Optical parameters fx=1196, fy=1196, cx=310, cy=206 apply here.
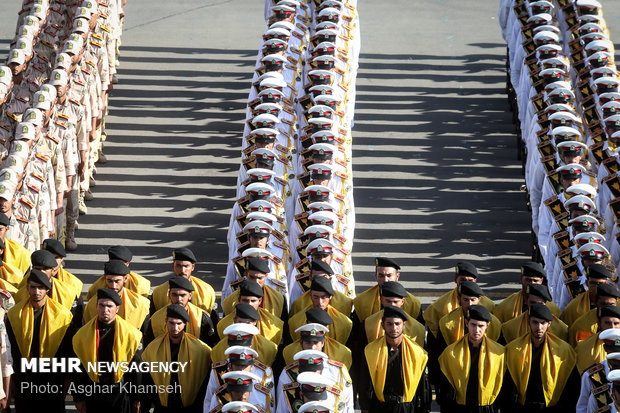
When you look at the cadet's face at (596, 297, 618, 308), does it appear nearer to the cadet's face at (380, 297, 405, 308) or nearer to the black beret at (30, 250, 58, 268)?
the cadet's face at (380, 297, 405, 308)

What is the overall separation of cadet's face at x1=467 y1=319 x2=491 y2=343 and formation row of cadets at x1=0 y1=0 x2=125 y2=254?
13.8ft

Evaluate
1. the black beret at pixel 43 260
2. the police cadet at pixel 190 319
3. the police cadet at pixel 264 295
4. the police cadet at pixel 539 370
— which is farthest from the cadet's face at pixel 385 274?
the black beret at pixel 43 260

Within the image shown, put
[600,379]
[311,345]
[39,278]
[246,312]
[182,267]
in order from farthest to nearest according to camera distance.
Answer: [182,267], [39,278], [246,312], [311,345], [600,379]

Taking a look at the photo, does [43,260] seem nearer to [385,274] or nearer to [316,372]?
[316,372]

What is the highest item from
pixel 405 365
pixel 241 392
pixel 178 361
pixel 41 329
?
pixel 41 329

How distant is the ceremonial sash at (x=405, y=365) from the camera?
29.3ft

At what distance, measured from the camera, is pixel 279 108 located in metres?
11.9

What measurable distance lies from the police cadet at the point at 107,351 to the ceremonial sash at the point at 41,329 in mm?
211

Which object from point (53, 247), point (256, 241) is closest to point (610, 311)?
point (256, 241)

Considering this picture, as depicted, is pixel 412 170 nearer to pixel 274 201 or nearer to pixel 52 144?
pixel 274 201

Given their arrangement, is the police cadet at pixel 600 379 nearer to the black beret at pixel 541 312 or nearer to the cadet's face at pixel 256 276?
the black beret at pixel 541 312

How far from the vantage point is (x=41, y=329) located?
30.3 ft

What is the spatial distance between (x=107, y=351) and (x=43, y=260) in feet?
3.34

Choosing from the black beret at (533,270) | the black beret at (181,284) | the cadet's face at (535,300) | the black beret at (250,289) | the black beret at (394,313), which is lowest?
the black beret at (394,313)
